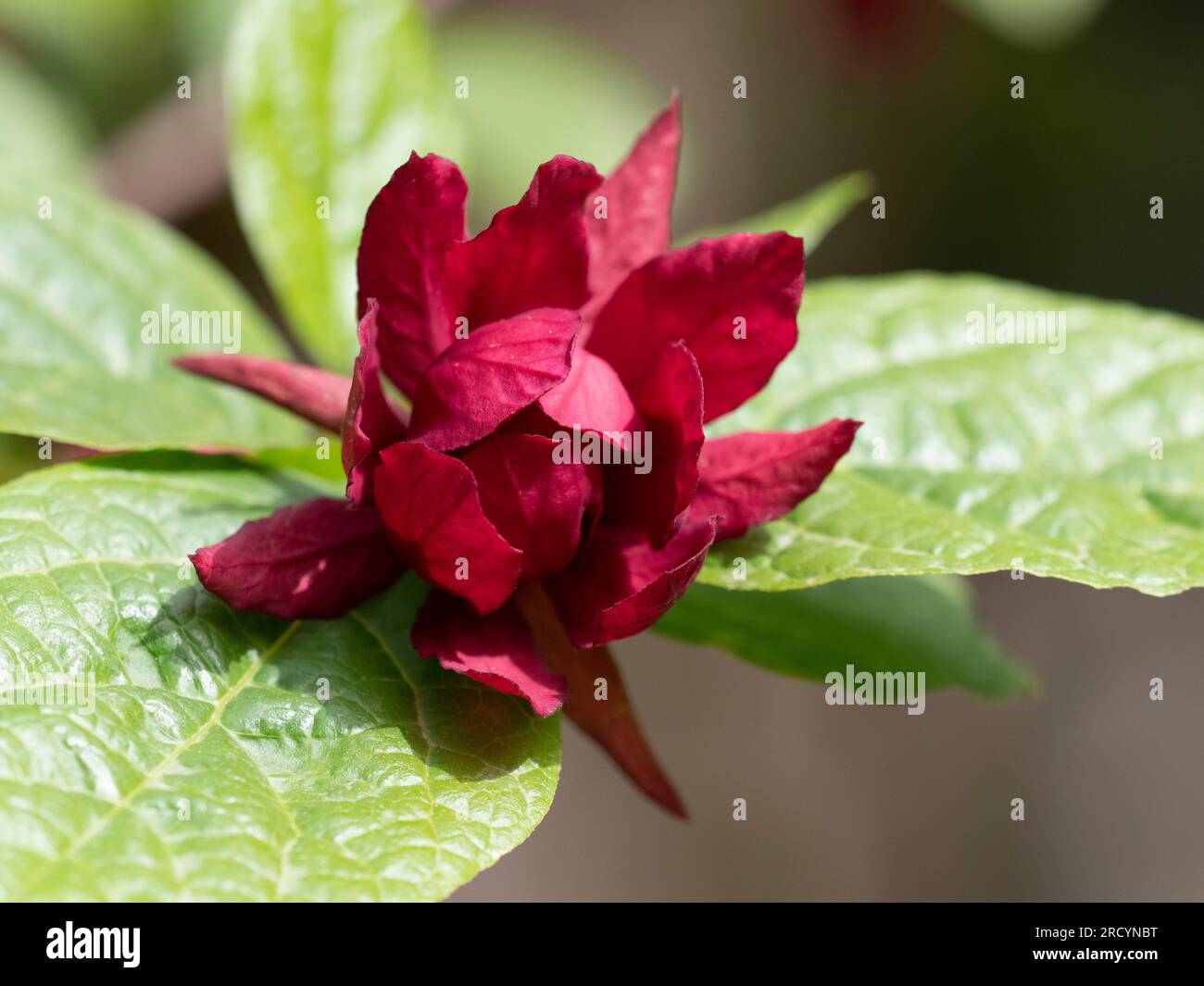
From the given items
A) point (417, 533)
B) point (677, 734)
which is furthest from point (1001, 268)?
point (417, 533)

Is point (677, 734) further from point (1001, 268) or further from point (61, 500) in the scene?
point (61, 500)


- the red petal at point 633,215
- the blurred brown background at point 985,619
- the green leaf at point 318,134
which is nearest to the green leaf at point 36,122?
the blurred brown background at point 985,619

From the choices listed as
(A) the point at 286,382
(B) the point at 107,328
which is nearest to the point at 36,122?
(B) the point at 107,328

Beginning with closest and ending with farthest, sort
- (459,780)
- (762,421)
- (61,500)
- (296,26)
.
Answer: (459,780), (61,500), (762,421), (296,26)

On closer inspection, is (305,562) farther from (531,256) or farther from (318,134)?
(318,134)

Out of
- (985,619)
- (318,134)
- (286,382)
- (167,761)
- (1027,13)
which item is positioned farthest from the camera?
(985,619)

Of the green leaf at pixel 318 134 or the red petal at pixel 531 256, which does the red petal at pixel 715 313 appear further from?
the green leaf at pixel 318 134
